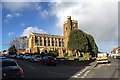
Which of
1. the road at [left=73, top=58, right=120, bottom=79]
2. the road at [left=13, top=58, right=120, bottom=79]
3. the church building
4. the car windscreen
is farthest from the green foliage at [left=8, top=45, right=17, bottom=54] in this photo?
the car windscreen

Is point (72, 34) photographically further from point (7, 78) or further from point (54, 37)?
point (7, 78)

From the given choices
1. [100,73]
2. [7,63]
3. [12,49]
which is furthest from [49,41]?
[7,63]

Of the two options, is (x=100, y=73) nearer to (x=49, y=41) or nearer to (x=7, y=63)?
(x=7, y=63)

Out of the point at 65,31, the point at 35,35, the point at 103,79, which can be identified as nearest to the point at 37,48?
the point at 35,35

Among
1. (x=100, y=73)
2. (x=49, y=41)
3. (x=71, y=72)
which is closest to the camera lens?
(x=100, y=73)

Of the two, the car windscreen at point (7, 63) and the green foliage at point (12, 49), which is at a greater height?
the green foliage at point (12, 49)

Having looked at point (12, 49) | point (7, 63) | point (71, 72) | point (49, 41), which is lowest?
point (71, 72)

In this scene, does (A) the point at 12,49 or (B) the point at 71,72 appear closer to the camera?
(B) the point at 71,72

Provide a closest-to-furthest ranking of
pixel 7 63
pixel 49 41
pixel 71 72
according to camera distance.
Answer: pixel 7 63 → pixel 71 72 → pixel 49 41

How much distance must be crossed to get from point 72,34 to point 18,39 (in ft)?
188

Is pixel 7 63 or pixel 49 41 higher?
pixel 49 41

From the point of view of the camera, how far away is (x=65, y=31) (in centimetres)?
12119

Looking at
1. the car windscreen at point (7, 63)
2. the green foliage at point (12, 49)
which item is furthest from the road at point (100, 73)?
the green foliage at point (12, 49)

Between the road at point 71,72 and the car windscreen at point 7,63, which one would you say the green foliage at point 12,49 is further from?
the car windscreen at point 7,63
